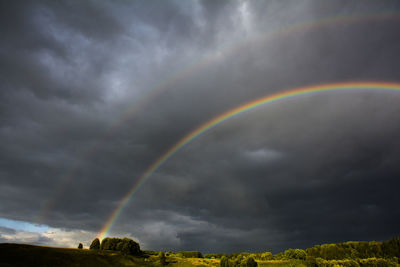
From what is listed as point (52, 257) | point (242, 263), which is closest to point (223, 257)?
point (242, 263)

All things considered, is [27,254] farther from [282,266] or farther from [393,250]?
[393,250]

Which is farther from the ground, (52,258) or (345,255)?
(345,255)

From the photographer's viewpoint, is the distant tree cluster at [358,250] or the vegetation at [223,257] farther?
the distant tree cluster at [358,250]

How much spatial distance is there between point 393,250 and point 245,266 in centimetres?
7912

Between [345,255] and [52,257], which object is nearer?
[52,257]

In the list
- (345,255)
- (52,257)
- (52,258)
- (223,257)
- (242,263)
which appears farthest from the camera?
(345,255)

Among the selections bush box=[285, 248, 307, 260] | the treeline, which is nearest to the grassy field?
the treeline

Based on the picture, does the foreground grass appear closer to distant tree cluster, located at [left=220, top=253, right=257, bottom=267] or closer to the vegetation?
the vegetation

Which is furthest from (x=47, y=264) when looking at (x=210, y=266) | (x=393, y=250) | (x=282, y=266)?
(x=393, y=250)

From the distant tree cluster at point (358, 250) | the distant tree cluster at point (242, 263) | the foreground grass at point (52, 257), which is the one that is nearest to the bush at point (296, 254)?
the distant tree cluster at point (358, 250)

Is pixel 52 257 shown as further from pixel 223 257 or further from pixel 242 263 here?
pixel 242 263

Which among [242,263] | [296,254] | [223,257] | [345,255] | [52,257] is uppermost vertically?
[296,254]

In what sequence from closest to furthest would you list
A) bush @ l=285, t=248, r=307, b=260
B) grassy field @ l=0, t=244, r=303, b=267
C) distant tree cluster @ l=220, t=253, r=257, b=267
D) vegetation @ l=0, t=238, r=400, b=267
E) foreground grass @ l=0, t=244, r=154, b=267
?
grassy field @ l=0, t=244, r=303, b=267 < foreground grass @ l=0, t=244, r=154, b=267 < vegetation @ l=0, t=238, r=400, b=267 < distant tree cluster @ l=220, t=253, r=257, b=267 < bush @ l=285, t=248, r=307, b=260

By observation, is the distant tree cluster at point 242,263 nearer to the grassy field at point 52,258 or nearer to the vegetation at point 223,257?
the vegetation at point 223,257
